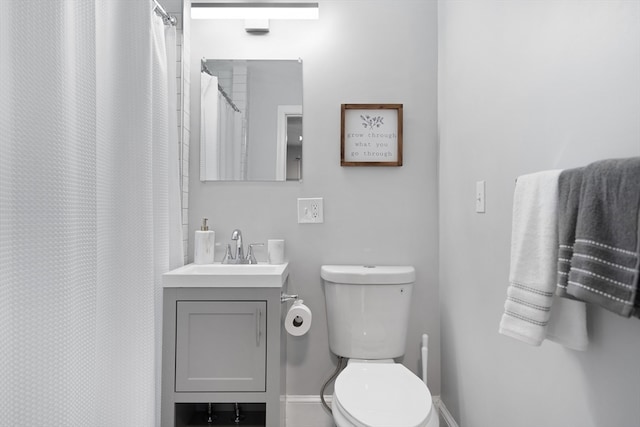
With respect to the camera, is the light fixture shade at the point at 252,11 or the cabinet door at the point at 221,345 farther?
the light fixture shade at the point at 252,11

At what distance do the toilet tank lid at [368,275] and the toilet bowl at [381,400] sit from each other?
37 centimetres

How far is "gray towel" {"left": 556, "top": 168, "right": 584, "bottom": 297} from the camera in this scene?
2.55ft

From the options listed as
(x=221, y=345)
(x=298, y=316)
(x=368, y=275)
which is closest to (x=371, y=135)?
(x=368, y=275)

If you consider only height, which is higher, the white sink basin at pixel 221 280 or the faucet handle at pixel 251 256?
the faucet handle at pixel 251 256

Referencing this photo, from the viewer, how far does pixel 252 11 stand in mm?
2018

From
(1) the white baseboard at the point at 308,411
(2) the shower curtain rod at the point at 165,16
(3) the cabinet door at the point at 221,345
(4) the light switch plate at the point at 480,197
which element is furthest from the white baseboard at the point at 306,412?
(2) the shower curtain rod at the point at 165,16

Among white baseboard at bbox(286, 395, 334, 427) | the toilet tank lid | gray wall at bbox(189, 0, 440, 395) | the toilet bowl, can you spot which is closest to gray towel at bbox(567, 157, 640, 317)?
the toilet bowl

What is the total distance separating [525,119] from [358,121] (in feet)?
3.21

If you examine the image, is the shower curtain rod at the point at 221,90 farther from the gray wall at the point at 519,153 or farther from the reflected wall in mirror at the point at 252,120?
the gray wall at the point at 519,153

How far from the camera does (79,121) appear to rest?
1.01 m

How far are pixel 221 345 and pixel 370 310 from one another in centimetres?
65

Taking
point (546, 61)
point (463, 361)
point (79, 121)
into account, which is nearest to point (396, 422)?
point (463, 361)

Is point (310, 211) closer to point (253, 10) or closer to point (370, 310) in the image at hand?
point (370, 310)

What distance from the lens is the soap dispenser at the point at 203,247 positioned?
1922 millimetres
